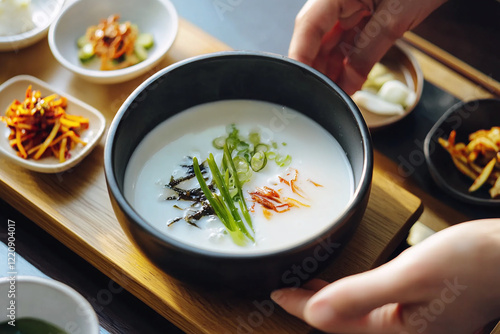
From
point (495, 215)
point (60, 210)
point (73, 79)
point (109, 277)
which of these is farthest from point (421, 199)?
point (73, 79)

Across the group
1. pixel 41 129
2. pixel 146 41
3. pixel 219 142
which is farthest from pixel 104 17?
pixel 219 142

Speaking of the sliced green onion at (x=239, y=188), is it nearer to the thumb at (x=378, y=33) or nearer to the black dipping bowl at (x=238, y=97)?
the black dipping bowl at (x=238, y=97)

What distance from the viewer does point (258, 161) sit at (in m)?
1.58

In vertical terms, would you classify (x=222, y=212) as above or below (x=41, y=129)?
above

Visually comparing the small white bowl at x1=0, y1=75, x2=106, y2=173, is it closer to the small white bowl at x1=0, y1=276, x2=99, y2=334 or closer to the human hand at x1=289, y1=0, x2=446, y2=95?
the small white bowl at x1=0, y1=276, x2=99, y2=334

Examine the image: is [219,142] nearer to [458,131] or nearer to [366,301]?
[366,301]

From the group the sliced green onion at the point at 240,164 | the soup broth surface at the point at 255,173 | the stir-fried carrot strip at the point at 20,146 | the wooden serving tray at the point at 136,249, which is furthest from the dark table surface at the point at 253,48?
the sliced green onion at the point at 240,164

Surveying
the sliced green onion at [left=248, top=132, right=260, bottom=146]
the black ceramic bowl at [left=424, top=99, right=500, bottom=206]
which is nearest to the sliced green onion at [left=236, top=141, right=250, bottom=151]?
the sliced green onion at [left=248, top=132, right=260, bottom=146]

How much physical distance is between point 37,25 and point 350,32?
46.8 inches

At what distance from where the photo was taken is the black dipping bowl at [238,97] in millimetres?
1226

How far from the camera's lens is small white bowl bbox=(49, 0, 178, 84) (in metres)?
1.97

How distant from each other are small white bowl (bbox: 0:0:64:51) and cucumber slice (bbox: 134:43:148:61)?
33 cm

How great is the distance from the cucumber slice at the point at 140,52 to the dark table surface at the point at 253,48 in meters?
Answer: 0.34

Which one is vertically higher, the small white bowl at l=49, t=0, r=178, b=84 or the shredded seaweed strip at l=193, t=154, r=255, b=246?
the shredded seaweed strip at l=193, t=154, r=255, b=246
